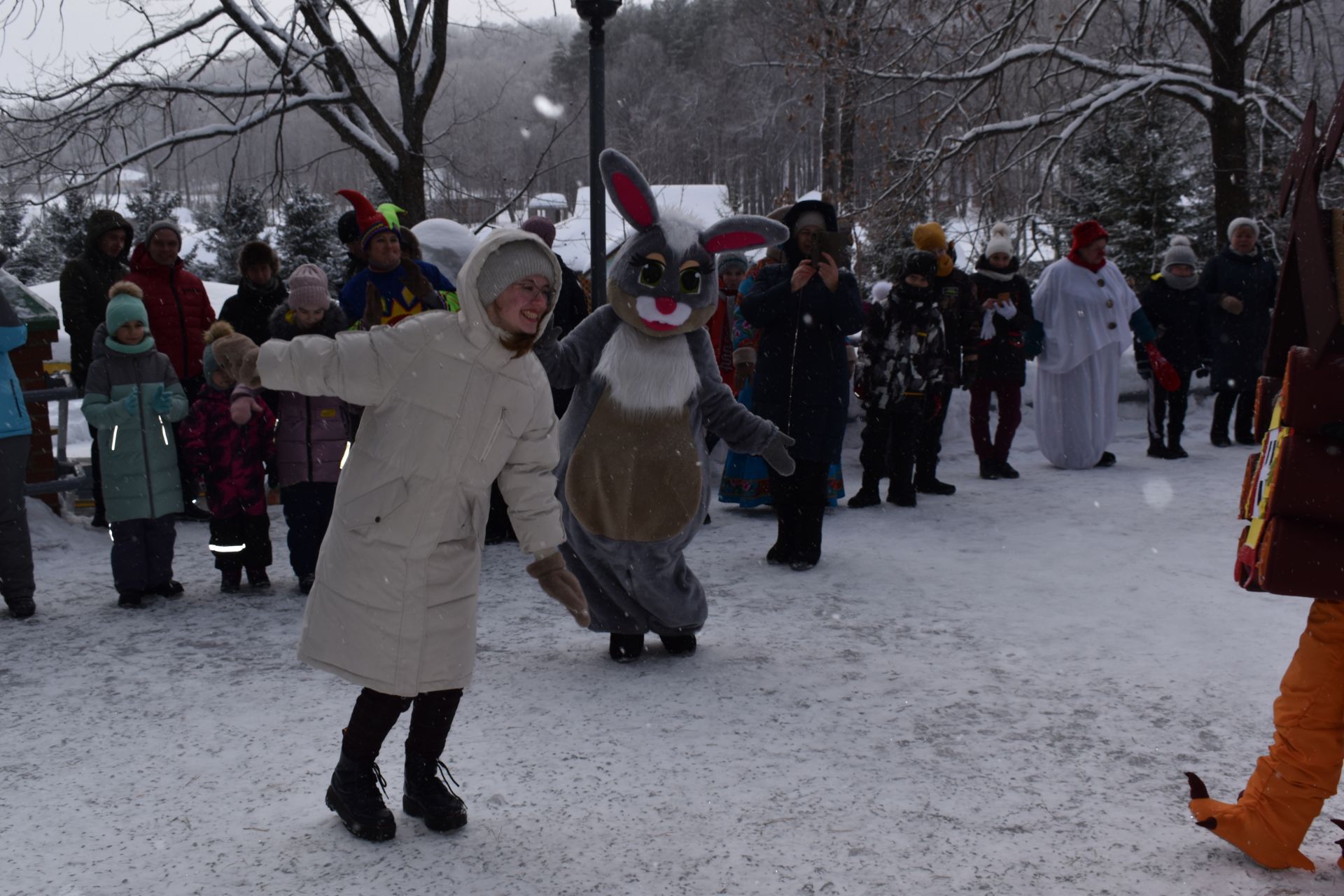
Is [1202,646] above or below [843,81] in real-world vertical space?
below

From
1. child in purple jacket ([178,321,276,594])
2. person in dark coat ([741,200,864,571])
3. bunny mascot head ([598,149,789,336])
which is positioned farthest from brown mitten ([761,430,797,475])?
child in purple jacket ([178,321,276,594])

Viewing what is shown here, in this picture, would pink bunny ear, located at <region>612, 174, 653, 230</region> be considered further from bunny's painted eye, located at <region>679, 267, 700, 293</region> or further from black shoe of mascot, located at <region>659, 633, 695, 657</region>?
black shoe of mascot, located at <region>659, 633, 695, 657</region>

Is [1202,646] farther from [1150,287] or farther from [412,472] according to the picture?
[1150,287]

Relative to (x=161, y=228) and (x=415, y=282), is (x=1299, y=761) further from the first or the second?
(x=161, y=228)

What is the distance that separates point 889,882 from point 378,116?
1066cm

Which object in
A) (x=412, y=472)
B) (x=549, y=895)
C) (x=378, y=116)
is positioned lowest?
(x=549, y=895)

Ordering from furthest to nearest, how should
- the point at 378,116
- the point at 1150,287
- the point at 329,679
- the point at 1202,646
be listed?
1. the point at 378,116
2. the point at 1150,287
3. the point at 1202,646
4. the point at 329,679

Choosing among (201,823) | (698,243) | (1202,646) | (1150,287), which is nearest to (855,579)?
(1202,646)

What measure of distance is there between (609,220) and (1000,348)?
1891 cm

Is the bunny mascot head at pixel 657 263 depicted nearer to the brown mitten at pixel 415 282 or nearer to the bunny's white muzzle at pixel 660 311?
the bunny's white muzzle at pixel 660 311

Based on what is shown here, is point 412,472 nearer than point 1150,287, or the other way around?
point 412,472

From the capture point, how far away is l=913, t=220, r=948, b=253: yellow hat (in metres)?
7.84

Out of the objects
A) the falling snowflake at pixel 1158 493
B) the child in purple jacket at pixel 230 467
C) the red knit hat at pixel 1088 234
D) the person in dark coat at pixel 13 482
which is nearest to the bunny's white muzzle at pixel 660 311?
the child in purple jacket at pixel 230 467

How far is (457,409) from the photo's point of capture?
3.06 metres
